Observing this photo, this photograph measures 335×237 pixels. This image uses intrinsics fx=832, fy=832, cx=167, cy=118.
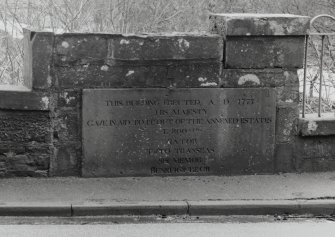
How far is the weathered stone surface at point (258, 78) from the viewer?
29.8ft

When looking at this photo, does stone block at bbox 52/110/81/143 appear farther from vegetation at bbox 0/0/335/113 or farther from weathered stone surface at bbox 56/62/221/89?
vegetation at bbox 0/0/335/113

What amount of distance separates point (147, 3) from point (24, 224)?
7.90 metres

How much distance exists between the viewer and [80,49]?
872 cm

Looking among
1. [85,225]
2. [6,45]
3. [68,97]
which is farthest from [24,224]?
[6,45]

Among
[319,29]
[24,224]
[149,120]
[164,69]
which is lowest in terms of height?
[24,224]

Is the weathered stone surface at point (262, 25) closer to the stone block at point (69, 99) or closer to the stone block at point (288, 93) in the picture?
the stone block at point (288, 93)

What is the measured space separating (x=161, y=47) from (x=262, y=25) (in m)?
1.12

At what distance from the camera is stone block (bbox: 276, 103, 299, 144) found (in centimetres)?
927

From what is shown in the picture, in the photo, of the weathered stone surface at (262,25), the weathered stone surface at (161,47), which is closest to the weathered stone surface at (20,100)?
the weathered stone surface at (161,47)

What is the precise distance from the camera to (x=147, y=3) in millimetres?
14766

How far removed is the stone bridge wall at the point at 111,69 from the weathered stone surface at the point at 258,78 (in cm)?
1

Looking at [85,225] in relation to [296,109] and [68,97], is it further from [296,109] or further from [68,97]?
[296,109]

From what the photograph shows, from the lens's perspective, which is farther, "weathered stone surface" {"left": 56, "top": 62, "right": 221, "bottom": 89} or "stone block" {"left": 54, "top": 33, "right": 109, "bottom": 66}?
"weathered stone surface" {"left": 56, "top": 62, "right": 221, "bottom": 89}

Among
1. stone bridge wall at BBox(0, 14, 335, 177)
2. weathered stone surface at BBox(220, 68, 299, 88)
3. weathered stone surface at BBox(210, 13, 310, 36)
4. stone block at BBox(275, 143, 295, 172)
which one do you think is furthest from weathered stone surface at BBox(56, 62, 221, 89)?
stone block at BBox(275, 143, 295, 172)
